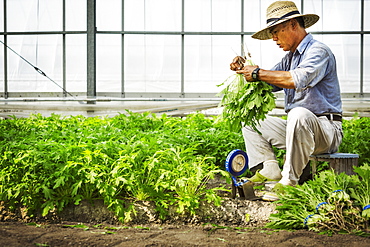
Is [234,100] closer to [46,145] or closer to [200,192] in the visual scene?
[200,192]

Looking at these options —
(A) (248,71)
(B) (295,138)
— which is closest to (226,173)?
(B) (295,138)

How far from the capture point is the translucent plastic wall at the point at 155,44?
10594mm

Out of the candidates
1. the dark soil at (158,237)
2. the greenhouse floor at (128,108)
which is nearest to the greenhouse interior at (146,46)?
the greenhouse floor at (128,108)

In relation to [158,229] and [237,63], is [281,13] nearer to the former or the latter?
[237,63]

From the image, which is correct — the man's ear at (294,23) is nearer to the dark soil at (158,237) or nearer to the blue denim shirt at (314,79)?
the blue denim shirt at (314,79)

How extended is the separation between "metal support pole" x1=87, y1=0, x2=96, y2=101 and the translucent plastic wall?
0.25 m

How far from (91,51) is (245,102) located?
7.21 meters

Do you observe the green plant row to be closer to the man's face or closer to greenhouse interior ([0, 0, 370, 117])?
the man's face

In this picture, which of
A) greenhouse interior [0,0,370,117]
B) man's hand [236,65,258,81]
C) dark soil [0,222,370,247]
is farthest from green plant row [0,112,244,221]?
greenhouse interior [0,0,370,117]

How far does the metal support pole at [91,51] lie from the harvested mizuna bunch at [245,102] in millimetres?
6808

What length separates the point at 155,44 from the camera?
422 inches

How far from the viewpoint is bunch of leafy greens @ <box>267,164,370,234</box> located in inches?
114

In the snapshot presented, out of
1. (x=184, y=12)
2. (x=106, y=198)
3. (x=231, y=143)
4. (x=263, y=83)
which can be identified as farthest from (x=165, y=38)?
(x=106, y=198)

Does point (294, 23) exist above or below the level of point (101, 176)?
above
